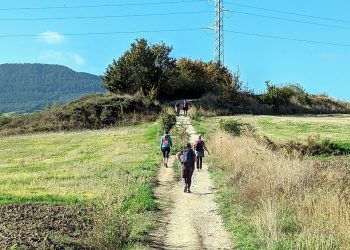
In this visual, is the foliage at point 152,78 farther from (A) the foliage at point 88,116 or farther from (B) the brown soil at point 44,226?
(B) the brown soil at point 44,226

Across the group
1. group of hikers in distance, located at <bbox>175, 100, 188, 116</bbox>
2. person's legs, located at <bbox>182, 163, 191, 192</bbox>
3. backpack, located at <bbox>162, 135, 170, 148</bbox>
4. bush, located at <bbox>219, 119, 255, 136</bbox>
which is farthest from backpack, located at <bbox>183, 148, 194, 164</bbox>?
group of hikers in distance, located at <bbox>175, 100, 188, 116</bbox>

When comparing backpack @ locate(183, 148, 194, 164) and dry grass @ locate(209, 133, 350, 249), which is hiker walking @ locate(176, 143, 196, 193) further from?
dry grass @ locate(209, 133, 350, 249)

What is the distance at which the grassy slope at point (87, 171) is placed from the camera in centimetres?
1880


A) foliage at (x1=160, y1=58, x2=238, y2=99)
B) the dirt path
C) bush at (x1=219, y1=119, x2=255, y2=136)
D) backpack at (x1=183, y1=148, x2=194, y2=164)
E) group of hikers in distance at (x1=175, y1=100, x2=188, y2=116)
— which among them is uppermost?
foliage at (x1=160, y1=58, x2=238, y2=99)

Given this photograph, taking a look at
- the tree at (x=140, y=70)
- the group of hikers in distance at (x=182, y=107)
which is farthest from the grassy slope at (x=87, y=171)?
the tree at (x=140, y=70)

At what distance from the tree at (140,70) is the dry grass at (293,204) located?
47.0 m

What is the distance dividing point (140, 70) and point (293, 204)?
54.0 meters

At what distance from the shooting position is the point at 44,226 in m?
14.0

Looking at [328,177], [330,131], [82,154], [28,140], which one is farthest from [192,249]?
[28,140]

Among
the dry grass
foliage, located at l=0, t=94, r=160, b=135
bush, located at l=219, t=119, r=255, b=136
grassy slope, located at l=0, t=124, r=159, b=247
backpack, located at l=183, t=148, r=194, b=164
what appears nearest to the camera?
the dry grass

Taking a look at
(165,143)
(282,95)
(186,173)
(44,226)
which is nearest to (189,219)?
(44,226)

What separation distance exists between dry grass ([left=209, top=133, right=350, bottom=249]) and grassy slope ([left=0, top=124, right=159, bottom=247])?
304 cm

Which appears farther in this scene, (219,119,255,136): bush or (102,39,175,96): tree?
(102,39,175,96): tree

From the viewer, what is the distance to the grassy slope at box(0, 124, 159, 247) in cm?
1880
